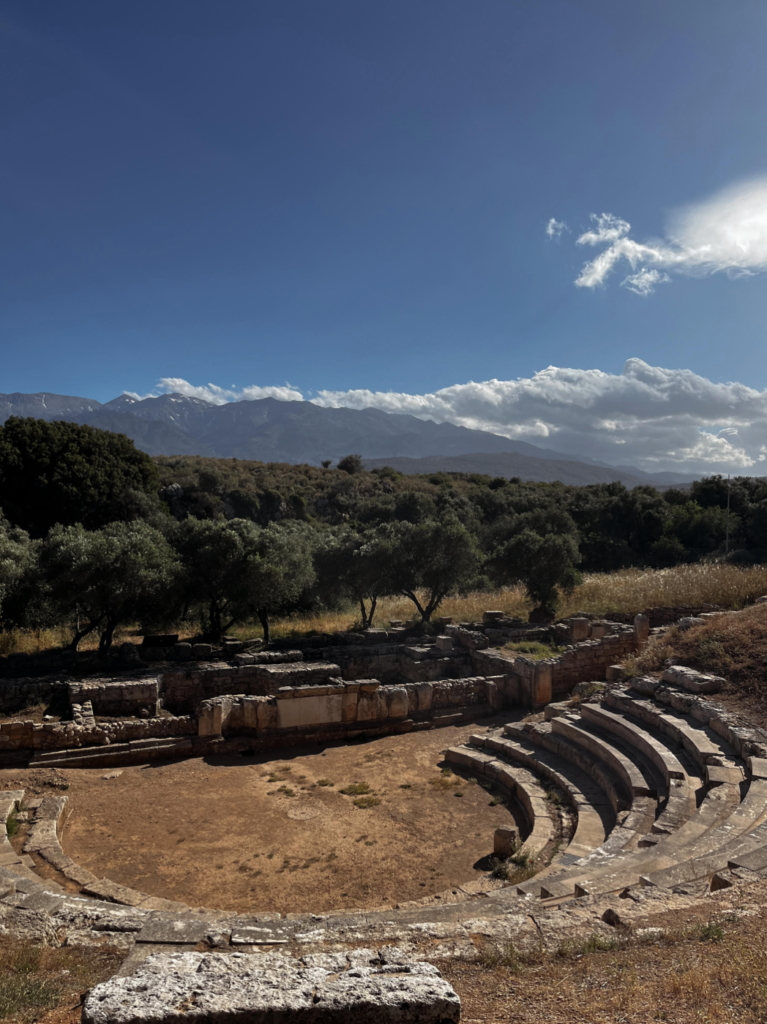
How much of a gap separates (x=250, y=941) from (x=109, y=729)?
9.94 m

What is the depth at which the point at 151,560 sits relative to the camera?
2091 centimetres

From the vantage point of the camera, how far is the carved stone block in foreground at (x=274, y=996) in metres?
3.96

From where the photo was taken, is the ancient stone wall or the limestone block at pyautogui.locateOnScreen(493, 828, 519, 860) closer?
the limestone block at pyautogui.locateOnScreen(493, 828, 519, 860)

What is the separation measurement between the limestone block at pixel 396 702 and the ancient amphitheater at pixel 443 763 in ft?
0.15

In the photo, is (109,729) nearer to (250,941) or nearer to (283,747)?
(283,747)

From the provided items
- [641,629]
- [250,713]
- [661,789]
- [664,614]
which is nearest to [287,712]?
[250,713]

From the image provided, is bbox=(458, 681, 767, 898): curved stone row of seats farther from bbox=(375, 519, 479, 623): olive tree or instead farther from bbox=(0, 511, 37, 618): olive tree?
bbox=(0, 511, 37, 618): olive tree

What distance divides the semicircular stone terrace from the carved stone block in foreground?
5.24ft

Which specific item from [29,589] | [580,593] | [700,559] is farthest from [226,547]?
[700,559]

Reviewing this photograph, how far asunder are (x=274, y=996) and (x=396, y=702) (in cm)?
1302

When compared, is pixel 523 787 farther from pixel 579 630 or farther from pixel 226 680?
pixel 579 630

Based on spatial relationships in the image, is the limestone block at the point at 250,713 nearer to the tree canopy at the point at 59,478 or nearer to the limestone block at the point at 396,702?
the limestone block at the point at 396,702

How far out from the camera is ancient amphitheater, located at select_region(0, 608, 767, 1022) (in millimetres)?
4520

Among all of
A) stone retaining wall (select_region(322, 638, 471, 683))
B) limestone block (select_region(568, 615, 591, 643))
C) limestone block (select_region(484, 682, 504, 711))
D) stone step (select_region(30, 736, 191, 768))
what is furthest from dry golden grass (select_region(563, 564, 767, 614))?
stone step (select_region(30, 736, 191, 768))
